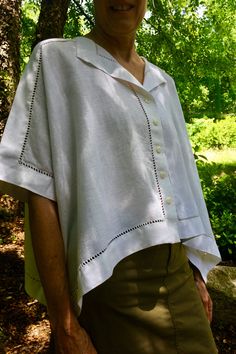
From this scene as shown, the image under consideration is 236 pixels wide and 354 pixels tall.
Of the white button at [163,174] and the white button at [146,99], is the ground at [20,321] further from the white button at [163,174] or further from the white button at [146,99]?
the white button at [146,99]

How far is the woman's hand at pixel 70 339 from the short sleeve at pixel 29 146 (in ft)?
1.35

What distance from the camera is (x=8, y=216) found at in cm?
452

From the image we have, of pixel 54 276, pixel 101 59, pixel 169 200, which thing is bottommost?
pixel 54 276

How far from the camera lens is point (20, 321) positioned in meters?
3.31

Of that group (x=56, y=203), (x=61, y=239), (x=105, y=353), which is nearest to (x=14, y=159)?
(x=56, y=203)

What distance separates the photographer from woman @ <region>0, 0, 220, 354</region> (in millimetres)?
1190

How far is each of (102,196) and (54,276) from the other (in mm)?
296

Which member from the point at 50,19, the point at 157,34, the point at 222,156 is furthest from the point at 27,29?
the point at 222,156

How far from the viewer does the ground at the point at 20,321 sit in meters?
3.10

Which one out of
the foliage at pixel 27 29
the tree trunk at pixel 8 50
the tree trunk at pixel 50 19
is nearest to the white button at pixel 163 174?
the tree trunk at pixel 8 50

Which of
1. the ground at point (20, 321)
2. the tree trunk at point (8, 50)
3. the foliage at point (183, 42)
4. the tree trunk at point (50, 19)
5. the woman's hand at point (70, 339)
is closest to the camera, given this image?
the woman's hand at point (70, 339)

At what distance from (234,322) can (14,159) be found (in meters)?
3.07

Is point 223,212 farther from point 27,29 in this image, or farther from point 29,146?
point 27,29

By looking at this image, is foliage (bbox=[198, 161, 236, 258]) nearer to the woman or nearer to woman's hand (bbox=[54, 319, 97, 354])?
the woman
